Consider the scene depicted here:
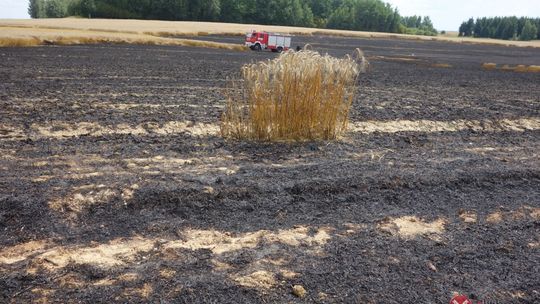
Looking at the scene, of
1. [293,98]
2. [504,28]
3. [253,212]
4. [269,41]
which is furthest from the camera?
[504,28]

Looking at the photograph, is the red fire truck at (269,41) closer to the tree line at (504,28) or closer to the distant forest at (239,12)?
the distant forest at (239,12)

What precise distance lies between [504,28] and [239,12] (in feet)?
271

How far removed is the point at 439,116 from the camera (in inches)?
384

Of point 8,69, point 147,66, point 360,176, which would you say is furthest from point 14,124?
point 147,66

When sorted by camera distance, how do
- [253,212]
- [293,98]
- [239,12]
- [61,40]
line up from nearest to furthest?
1. [253,212]
2. [293,98]
3. [61,40]
4. [239,12]

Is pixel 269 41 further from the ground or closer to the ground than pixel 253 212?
further from the ground

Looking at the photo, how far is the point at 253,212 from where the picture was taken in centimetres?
444

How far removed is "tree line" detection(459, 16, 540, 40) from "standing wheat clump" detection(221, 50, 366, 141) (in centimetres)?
12720

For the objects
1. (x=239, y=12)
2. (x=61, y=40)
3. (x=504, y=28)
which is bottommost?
(x=61, y=40)

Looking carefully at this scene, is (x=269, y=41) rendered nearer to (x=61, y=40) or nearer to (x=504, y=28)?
(x=61, y=40)

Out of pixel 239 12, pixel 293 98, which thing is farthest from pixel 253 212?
pixel 239 12

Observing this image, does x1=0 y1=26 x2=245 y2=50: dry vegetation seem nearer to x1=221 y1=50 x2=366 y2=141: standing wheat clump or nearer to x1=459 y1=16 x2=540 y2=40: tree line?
x1=221 y1=50 x2=366 y2=141: standing wheat clump

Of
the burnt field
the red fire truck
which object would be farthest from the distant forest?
the burnt field

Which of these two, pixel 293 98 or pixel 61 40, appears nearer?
pixel 293 98
